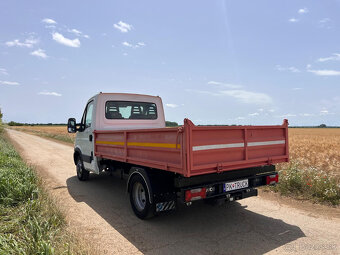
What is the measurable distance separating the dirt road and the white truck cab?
162cm

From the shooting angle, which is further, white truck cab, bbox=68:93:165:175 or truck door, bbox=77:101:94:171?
truck door, bbox=77:101:94:171

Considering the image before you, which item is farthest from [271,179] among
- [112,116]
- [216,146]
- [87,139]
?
[87,139]

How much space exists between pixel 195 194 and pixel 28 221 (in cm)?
235

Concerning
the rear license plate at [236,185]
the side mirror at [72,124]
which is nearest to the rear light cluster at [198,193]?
the rear license plate at [236,185]

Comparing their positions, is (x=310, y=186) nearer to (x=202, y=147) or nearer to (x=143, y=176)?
(x=202, y=147)

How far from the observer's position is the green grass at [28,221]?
3068 millimetres

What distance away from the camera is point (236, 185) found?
439 cm

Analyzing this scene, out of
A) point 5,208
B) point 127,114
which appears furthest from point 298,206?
point 5,208

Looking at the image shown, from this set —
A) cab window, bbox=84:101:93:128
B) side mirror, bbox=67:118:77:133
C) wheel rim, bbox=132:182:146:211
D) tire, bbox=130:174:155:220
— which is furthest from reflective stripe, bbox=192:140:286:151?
side mirror, bbox=67:118:77:133

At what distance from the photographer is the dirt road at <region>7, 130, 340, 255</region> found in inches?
145

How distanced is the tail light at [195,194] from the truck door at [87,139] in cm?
383

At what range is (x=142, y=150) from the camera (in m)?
4.55

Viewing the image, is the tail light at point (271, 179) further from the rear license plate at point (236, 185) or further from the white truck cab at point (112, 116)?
the white truck cab at point (112, 116)

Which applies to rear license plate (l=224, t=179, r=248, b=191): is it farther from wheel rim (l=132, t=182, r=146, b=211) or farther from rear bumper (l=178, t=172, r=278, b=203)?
wheel rim (l=132, t=182, r=146, b=211)
